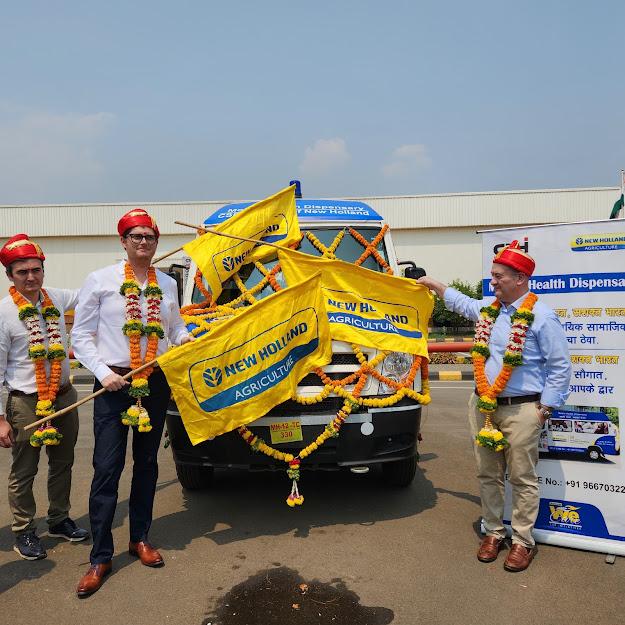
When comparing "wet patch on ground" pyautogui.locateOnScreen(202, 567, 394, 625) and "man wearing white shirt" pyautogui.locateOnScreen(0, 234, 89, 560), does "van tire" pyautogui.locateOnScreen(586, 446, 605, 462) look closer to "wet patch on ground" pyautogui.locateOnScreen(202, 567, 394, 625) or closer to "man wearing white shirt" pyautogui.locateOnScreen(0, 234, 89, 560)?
"wet patch on ground" pyautogui.locateOnScreen(202, 567, 394, 625)

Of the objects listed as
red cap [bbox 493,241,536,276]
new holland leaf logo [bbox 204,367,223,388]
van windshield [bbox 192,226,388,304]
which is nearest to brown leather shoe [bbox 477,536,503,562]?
red cap [bbox 493,241,536,276]

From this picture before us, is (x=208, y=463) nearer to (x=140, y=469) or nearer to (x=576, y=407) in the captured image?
(x=140, y=469)

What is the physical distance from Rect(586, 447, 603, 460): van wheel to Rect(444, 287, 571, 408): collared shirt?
25.1 inches

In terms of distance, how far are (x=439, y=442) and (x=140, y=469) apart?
4106 mm

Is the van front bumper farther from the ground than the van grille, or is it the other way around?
the van grille

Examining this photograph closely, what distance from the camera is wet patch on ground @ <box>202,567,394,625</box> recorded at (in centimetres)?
317

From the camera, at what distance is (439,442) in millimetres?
6996

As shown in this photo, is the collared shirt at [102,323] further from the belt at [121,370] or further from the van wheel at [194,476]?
the van wheel at [194,476]

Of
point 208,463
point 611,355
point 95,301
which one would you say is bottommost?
point 208,463

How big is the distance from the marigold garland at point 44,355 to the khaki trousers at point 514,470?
2.90 m

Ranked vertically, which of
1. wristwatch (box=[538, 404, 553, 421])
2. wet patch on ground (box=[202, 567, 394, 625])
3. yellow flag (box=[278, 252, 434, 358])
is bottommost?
wet patch on ground (box=[202, 567, 394, 625])

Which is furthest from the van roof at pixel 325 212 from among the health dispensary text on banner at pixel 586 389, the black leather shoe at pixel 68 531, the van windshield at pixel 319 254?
the black leather shoe at pixel 68 531

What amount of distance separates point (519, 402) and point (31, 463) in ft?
10.9

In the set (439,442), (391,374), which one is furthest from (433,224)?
(391,374)
